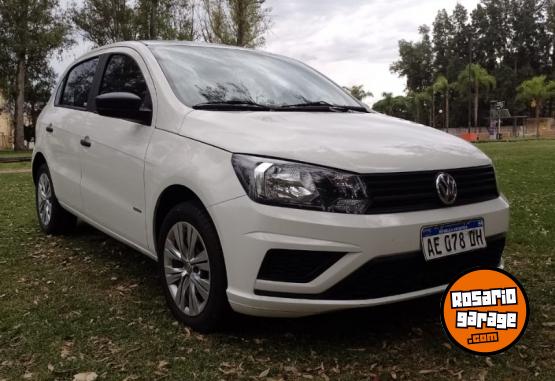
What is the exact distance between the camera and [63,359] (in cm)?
288

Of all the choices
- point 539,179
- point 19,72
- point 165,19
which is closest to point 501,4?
point 165,19

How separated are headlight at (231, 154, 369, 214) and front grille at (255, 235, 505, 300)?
298 millimetres

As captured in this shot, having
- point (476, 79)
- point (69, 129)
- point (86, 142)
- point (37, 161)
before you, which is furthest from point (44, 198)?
point (476, 79)

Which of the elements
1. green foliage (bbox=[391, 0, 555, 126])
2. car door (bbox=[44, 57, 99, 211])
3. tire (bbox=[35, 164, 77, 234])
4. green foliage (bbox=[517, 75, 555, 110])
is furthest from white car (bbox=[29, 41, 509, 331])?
green foliage (bbox=[391, 0, 555, 126])

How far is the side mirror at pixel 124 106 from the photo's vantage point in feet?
11.4

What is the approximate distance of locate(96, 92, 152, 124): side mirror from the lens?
347 centimetres

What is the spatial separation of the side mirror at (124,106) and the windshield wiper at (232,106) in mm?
400

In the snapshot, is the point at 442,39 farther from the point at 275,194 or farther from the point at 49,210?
the point at 275,194

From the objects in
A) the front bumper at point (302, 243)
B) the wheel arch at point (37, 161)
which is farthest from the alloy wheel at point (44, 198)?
the front bumper at point (302, 243)

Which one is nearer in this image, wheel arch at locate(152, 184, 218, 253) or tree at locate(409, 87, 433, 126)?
wheel arch at locate(152, 184, 218, 253)

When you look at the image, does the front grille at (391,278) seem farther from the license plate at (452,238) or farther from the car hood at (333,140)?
the car hood at (333,140)

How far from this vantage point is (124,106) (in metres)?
3.48

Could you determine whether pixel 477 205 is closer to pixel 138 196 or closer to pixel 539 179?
pixel 138 196

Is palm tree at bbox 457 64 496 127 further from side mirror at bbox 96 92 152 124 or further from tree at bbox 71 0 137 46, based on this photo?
side mirror at bbox 96 92 152 124
